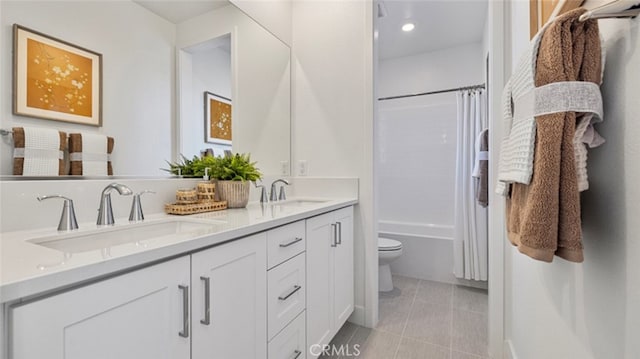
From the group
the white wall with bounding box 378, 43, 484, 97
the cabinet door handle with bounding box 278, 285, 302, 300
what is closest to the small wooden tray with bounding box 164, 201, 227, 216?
the cabinet door handle with bounding box 278, 285, 302, 300

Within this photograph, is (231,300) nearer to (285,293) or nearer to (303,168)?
(285,293)

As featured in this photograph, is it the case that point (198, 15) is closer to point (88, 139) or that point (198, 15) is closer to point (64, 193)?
point (88, 139)

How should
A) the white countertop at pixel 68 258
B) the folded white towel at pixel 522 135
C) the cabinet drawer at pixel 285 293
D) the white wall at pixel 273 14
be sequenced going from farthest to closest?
the white wall at pixel 273 14 < the cabinet drawer at pixel 285 293 < the folded white towel at pixel 522 135 < the white countertop at pixel 68 258

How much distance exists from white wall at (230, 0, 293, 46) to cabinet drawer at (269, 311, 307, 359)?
5.93 ft

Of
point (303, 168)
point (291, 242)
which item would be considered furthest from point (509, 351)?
point (303, 168)

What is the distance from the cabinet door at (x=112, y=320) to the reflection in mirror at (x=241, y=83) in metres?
0.89

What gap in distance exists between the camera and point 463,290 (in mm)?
2545

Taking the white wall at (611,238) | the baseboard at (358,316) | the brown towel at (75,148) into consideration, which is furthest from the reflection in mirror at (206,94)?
the white wall at (611,238)

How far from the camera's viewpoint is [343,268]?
172 cm

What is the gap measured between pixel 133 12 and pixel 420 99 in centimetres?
288

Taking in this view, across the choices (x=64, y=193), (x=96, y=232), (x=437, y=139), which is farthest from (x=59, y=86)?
(x=437, y=139)

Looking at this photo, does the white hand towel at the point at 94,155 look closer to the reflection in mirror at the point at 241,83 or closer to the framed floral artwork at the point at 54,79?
the framed floral artwork at the point at 54,79

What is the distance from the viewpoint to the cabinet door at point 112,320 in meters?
0.47

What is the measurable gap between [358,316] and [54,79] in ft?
6.50
